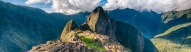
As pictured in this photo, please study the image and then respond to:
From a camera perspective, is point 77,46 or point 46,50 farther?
point 77,46

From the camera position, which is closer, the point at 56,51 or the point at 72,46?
the point at 56,51

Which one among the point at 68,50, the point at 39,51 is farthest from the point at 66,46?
the point at 39,51

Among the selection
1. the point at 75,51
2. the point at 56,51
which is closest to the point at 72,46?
the point at 75,51

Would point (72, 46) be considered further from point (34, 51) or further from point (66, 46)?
point (34, 51)

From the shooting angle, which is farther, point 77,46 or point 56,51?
point 77,46

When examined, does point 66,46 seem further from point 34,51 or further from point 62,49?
point 34,51

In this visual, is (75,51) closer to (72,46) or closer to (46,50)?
Result: (72,46)

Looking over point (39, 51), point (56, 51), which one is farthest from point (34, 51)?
point (56, 51)
